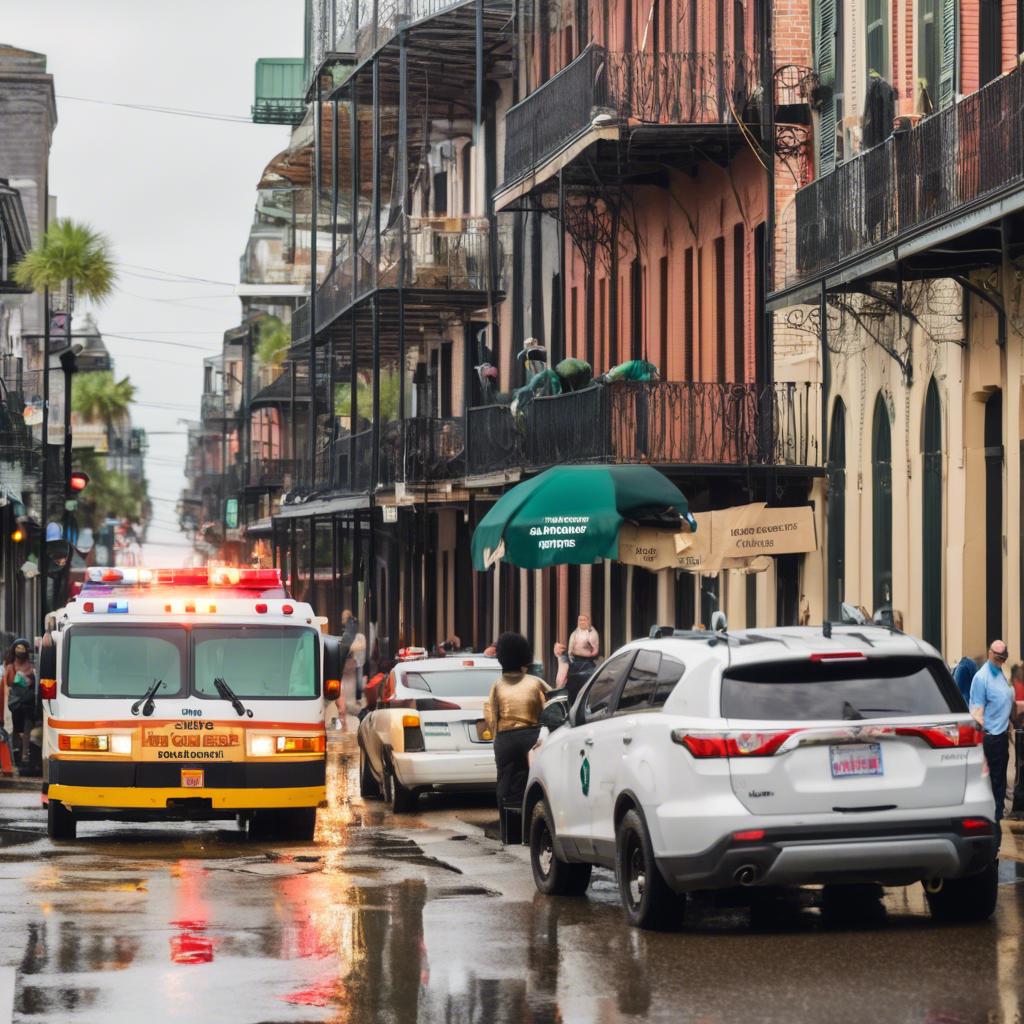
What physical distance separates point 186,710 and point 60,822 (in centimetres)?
136

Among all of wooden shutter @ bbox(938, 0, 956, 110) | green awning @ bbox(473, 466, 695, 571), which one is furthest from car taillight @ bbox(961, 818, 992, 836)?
green awning @ bbox(473, 466, 695, 571)

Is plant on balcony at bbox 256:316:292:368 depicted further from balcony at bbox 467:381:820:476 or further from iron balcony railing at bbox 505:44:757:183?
balcony at bbox 467:381:820:476

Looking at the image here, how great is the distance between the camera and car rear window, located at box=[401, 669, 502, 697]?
2323 cm

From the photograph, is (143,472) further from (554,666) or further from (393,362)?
(554,666)

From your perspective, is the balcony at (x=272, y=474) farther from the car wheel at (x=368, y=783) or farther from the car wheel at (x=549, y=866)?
the car wheel at (x=549, y=866)

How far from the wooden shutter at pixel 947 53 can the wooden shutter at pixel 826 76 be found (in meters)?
4.09

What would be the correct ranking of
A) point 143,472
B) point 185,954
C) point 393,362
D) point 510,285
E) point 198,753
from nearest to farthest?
point 185,954 → point 198,753 → point 510,285 → point 393,362 → point 143,472

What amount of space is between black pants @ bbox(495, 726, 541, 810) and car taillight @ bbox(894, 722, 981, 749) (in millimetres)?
4987

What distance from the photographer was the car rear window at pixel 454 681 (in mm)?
23234

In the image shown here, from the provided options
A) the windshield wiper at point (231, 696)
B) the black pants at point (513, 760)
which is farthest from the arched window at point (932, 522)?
the black pants at point (513, 760)

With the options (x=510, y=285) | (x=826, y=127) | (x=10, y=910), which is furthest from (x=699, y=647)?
(x=510, y=285)

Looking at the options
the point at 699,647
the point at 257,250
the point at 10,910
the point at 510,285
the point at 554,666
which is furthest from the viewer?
the point at 257,250

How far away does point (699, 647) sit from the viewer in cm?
1292

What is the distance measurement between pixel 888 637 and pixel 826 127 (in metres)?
15.9
